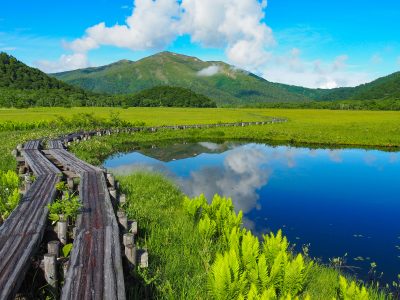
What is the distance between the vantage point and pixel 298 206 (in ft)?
54.4

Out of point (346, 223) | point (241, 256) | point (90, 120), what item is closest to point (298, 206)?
point (346, 223)

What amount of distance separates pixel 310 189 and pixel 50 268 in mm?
16748

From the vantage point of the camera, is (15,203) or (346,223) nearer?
(15,203)

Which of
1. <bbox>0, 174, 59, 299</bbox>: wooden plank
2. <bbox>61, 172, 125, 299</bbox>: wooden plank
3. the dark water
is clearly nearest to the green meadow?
<bbox>61, 172, 125, 299</bbox>: wooden plank

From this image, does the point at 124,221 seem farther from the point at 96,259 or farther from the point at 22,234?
the point at 22,234

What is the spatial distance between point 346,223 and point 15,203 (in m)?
12.4

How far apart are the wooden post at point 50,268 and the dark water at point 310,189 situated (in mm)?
8171

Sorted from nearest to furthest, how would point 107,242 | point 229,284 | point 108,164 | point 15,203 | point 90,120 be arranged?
point 229,284
point 107,242
point 15,203
point 108,164
point 90,120

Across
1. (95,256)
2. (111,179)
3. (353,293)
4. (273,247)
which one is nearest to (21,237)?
(95,256)

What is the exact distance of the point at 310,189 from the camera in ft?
65.8

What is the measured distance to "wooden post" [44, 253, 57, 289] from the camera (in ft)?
19.6

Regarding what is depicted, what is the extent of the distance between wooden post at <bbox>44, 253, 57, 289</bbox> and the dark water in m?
8.17

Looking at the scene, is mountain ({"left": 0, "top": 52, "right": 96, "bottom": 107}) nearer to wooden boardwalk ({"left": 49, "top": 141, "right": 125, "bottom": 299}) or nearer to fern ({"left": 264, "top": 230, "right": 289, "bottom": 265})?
wooden boardwalk ({"left": 49, "top": 141, "right": 125, "bottom": 299})

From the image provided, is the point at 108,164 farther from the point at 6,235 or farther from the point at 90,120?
the point at 90,120
